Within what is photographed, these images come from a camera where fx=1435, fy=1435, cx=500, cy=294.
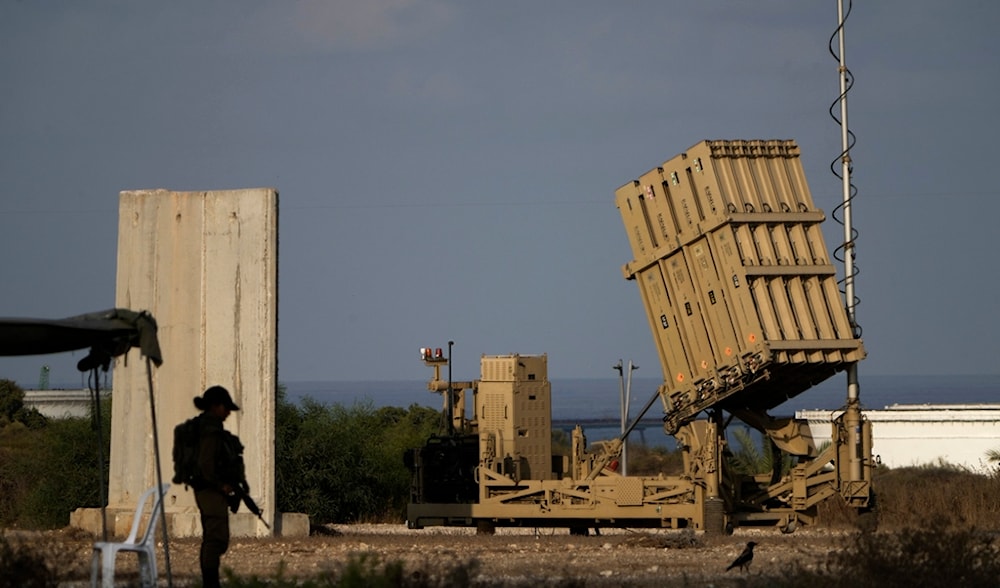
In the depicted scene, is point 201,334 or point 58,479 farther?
point 58,479

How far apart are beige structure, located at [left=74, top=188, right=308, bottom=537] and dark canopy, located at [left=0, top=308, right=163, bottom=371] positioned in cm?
796

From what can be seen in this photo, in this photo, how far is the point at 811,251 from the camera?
19.9 meters

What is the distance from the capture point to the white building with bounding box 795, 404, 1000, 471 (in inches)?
1665

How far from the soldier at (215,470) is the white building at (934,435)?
1264 inches

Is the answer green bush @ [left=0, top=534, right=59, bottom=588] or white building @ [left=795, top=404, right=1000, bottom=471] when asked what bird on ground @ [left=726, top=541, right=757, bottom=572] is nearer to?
green bush @ [left=0, top=534, right=59, bottom=588]

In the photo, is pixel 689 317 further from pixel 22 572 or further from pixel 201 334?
pixel 22 572

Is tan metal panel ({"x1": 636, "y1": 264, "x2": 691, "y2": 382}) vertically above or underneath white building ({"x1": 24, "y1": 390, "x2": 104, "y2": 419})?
underneath

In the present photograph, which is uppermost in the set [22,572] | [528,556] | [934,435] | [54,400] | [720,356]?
[54,400]

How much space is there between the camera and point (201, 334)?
758 inches

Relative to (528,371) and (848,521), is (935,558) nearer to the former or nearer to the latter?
(848,521)

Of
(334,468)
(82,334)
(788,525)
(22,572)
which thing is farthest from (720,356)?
(22,572)

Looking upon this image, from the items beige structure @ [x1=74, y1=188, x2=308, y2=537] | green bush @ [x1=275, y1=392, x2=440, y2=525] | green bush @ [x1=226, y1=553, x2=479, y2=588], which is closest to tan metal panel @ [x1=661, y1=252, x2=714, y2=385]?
beige structure @ [x1=74, y1=188, x2=308, y2=537]

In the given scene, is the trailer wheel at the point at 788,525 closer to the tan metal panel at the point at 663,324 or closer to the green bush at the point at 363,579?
the tan metal panel at the point at 663,324

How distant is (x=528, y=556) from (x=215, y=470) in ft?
18.6
